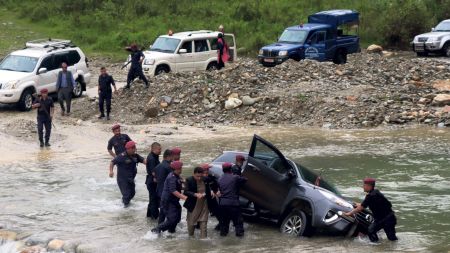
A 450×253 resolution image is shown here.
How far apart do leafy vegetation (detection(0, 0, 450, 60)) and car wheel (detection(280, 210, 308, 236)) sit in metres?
26.3

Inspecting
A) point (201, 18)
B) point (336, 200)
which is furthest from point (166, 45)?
point (336, 200)

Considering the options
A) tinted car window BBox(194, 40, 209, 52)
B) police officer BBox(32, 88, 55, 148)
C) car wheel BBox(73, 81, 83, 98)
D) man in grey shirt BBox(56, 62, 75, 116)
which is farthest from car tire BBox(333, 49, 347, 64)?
police officer BBox(32, 88, 55, 148)

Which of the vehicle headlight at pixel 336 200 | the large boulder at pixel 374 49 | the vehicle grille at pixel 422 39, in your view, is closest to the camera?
the vehicle headlight at pixel 336 200

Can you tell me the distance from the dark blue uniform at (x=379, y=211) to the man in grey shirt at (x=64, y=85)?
1401cm

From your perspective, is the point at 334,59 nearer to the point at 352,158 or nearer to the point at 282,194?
the point at 352,158

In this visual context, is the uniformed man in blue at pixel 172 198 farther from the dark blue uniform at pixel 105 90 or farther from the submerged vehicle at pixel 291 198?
the dark blue uniform at pixel 105 90

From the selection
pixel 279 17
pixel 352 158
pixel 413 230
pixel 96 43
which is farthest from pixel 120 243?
pixel 279 17

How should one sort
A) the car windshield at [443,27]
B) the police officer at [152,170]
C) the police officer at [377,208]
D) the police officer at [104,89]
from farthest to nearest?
1. the car windshield at [443,27]
2. the police officer at [104,89]
3. the police officer at [152,170]
4. the police officer at [377,208]

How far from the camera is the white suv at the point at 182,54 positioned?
30.5 m

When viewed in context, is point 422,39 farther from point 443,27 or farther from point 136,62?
point 136,62

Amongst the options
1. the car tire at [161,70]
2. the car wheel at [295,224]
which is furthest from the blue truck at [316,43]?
the car wheel at [295,224]

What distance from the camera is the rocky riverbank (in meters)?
25.0

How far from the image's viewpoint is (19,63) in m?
27.1

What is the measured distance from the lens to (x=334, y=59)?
117 ft
